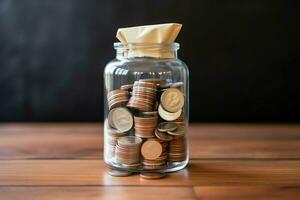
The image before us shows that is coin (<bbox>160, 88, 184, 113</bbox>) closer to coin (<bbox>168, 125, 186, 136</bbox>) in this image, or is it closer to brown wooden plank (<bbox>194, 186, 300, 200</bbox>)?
coin (<bbox>168, 125, 186, 136</bbox>)

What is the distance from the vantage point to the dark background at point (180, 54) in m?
1.12

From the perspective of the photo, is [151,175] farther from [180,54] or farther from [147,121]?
[180,54]

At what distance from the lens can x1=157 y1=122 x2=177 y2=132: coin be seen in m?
0.59

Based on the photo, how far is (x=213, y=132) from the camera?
98 cm

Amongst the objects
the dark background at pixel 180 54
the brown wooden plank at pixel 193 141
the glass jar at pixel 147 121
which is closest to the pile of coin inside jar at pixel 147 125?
the glass jar at pixel 147 121

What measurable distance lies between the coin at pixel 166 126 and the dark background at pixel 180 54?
1.84ft

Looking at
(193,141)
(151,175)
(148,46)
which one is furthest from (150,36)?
(193,141)

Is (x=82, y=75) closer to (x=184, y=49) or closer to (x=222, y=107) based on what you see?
(x=184, y=49)

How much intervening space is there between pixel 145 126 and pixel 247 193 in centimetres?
19

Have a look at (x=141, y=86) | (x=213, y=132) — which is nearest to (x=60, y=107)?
(x=213, y=132)

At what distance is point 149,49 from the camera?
0.62 metres

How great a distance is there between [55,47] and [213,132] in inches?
22.0

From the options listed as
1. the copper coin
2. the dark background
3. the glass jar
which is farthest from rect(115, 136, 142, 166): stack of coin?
the dark background

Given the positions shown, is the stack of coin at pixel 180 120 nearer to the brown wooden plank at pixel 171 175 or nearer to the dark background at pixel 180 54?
the brown wooden plank at pixel 171 175
